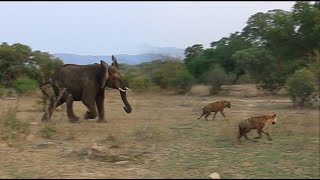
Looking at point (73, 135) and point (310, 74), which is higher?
point (310, 74)

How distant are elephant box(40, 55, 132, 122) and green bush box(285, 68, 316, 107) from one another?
19.8 ft

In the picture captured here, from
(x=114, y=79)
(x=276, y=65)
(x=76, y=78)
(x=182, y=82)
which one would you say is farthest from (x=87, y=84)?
(x=276, y=65)

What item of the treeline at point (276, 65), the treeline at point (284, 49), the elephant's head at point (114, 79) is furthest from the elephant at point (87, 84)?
the treeline at point (284, 49)

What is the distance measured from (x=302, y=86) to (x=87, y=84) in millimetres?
7190

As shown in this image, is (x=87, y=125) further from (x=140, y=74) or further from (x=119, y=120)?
(x=140, y=74)

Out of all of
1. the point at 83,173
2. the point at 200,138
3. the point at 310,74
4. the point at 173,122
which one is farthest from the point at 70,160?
the point at 310,74

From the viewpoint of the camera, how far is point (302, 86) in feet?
54.6

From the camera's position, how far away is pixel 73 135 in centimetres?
1068

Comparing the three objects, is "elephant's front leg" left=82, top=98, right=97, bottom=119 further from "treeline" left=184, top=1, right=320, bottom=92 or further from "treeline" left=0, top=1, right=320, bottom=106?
"treeline" left=184, top=1, right=320, bottom=92

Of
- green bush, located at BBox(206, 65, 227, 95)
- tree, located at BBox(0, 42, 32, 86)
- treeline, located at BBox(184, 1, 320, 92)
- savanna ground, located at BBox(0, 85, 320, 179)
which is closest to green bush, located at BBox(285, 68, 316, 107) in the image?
treeline, located at BBox(184, 1, 320, 92)

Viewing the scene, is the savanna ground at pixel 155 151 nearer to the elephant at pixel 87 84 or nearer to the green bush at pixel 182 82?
the elephant at pixel 87 84

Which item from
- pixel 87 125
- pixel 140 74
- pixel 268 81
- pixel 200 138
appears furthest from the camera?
pixel 140 74

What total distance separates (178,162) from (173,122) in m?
5.32

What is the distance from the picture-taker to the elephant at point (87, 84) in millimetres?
13633
